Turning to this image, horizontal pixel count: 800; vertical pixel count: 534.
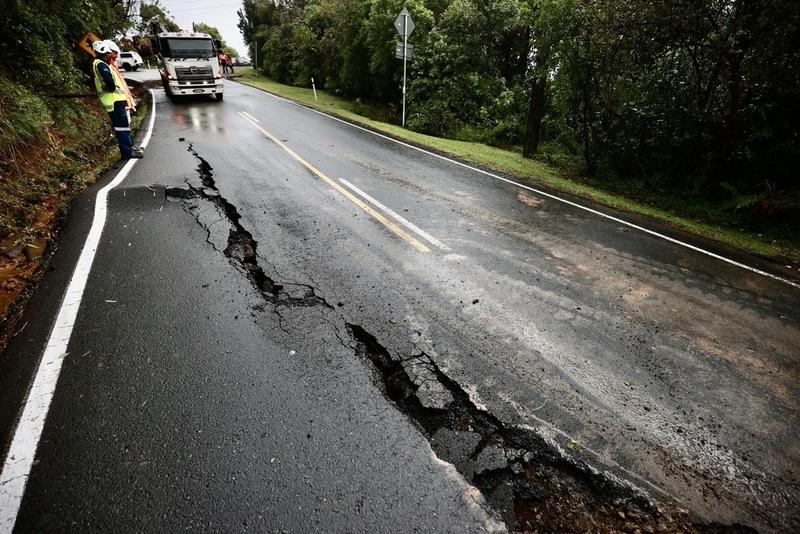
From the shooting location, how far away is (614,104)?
30.2 feet

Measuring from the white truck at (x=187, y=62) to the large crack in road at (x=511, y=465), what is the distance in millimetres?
16665

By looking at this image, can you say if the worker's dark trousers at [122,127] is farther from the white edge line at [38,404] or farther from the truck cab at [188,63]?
the truck cab at [188,63]

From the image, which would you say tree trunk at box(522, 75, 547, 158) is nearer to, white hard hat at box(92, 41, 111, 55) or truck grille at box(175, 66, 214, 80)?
white hard hat at box(92, 41, 111, 55)

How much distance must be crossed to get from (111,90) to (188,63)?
1001 cm

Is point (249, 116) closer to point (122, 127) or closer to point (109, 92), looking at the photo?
point (122, 127)

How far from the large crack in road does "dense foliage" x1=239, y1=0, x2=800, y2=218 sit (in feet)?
24.7

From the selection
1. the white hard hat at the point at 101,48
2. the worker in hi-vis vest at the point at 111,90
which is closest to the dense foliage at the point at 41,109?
the worker in hi-vis vest at the point at 111,90

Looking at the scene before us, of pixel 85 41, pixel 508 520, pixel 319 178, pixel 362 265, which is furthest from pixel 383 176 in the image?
pixel 85 41

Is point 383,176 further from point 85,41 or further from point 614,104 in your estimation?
point 85,41

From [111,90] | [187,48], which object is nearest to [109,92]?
[111,90]

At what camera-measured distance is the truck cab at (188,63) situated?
15375 millimetres

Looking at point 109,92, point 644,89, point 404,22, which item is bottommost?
point 109,92

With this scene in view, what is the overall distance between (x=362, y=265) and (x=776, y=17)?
7659 mm

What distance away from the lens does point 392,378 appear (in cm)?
295
